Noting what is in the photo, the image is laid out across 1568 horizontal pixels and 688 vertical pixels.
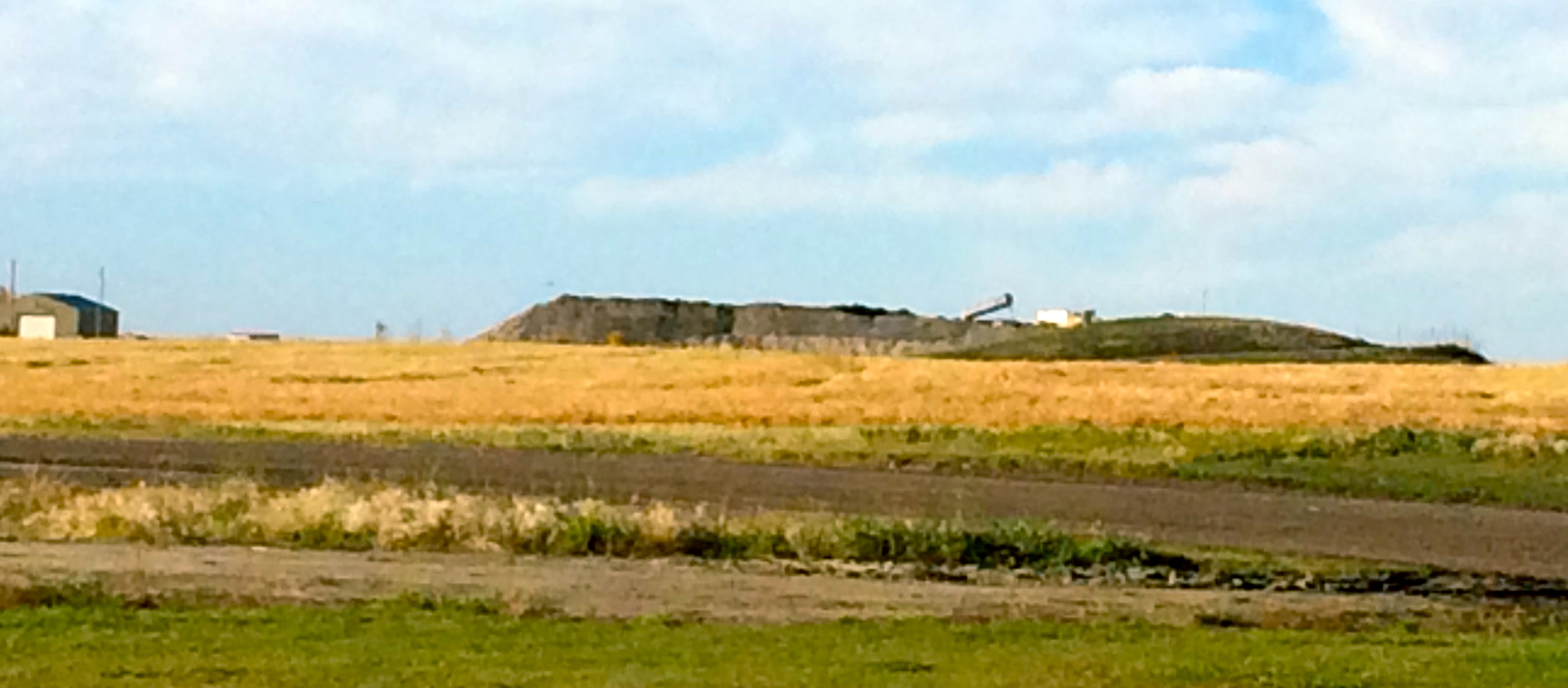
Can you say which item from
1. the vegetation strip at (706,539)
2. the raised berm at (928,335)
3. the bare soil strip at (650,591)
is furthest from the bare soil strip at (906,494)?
the raised berm at (928,335)

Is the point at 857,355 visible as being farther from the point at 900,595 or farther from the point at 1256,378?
the point at 900,595

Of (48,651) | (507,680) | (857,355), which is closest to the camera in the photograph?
→ (507,680)

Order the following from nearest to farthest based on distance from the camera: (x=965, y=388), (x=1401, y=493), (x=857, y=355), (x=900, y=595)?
(x=900, y=595)
(x=1401, y=493)
(x=965, y=388)
(x=857, y=355)

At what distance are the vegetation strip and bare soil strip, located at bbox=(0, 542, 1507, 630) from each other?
3.10ft

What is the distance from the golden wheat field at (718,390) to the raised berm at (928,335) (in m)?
15.8

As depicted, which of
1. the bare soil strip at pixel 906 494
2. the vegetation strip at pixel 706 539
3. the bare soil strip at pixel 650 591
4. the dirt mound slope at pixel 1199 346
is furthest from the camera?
the dirt mound slope at pixel 1199 346

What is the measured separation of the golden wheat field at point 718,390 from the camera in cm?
4981

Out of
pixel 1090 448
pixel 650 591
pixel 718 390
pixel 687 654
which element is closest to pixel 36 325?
pixel 718 390

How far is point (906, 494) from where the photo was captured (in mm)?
32000

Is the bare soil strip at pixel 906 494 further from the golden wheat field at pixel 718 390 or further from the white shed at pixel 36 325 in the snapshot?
the white shed at pixel 36 325

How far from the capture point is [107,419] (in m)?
48.7

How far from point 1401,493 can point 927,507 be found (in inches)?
311

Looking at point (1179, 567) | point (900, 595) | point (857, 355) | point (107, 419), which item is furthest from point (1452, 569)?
point (857, 355)

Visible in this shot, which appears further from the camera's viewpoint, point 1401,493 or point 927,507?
point 1401,493
